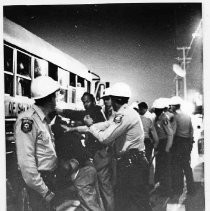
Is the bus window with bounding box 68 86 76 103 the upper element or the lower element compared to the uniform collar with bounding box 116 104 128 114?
upper

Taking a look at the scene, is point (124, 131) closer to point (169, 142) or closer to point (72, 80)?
point (169, 142)

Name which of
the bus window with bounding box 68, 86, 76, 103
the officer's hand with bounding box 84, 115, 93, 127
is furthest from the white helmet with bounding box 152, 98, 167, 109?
the bus window with bounding box 68, 86, 76, 103

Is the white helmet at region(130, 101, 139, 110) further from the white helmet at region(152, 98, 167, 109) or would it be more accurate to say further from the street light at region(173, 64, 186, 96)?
the street light at region(173, 64, 186, 96)

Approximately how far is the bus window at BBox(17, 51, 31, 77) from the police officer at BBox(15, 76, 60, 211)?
0.63 feet

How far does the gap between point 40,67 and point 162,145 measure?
104 centimetres

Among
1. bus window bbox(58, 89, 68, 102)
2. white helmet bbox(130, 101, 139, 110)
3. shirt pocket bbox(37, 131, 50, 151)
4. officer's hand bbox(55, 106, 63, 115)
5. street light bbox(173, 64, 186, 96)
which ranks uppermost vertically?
street light bbox(173, 64, 186, 96)

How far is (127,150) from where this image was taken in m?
2.24

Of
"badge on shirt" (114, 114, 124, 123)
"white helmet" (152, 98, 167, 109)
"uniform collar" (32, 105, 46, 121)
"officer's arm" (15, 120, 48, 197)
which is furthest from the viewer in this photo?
"white helmet" (152, 98, 167, 109)

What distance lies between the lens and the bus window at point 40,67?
230 centimetres

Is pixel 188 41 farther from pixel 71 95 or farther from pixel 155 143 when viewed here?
pixel 71 95

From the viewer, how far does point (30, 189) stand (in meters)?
1.99

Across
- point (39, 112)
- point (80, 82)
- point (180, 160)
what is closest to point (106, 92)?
point (80, 82)

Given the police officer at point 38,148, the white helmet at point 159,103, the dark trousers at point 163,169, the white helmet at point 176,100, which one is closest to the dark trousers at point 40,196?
the police officer at point 38,148

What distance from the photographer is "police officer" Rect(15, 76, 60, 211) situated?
194cm
